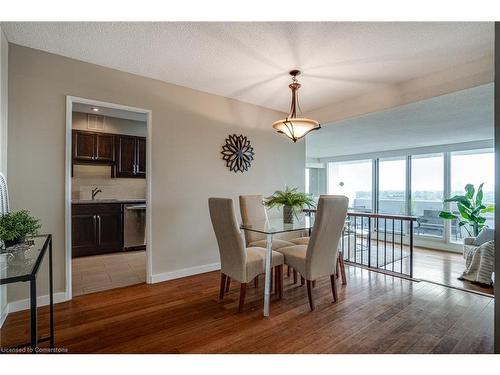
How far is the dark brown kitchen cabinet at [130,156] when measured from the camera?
491 centimetres

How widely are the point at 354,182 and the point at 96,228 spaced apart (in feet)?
23.0

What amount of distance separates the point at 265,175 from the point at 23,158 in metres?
3.04

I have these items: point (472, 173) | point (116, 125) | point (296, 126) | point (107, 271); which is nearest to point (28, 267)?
point (296, 126)

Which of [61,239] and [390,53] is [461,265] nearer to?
[390,53]

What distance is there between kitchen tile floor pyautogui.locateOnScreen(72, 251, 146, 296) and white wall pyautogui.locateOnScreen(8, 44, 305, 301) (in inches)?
15.8

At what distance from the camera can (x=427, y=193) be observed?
6.26 meters

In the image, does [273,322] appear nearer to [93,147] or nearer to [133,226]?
[133,226]

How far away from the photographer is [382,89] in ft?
11.1

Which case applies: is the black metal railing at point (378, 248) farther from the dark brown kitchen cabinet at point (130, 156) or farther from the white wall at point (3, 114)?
the white wall at point (3, 114)

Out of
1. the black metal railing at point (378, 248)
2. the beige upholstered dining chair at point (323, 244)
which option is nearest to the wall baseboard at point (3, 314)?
the beige upholstered dining chair at point (323, 244)

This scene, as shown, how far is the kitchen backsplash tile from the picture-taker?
4.78 m

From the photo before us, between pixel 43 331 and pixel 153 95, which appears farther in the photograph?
pixel 153 95

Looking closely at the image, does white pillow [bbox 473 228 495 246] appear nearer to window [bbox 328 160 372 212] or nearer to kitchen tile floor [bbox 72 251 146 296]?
window [bbox 328 160 372 212]
